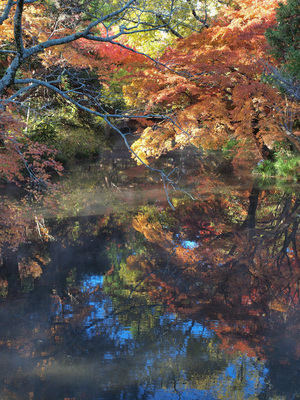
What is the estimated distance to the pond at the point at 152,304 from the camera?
3.83 meters

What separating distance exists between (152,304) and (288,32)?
8.61 meters

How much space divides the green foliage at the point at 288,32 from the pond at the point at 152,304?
377cm

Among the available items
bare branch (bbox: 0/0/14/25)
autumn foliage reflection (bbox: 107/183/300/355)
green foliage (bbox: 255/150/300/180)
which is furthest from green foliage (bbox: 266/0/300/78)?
bare branch (bbox: 0/0/14/25)

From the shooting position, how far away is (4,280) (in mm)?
6480

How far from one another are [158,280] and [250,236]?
10.1ft

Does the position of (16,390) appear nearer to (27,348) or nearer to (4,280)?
(27,348)

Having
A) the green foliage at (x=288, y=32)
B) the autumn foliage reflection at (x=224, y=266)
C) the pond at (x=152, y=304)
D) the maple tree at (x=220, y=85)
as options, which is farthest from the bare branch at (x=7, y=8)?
the green foliage at (x=288, y=32)

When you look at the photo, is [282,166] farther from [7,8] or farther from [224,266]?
[7,8]

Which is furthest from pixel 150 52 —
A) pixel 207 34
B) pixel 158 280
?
pixel 158 280

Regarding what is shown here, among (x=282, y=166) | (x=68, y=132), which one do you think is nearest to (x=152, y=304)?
(x=282, y=166)

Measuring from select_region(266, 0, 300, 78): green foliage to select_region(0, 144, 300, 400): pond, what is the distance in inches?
148

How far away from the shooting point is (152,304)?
218 inches

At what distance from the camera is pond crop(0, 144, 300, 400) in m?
3.83

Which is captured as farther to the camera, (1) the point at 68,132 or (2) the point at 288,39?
(1) the point at 68,132
